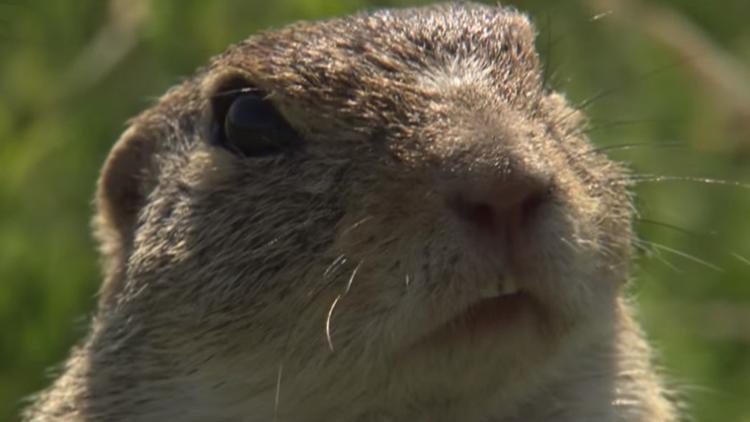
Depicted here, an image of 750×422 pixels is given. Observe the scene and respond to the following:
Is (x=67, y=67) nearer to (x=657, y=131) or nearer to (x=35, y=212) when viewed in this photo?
(x=35, y=212)

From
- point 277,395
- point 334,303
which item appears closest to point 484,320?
point 334,303

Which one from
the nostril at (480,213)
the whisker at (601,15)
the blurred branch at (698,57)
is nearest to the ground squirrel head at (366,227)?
the nostril at (480,213)

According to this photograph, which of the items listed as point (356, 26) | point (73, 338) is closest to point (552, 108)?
point (356, 26)

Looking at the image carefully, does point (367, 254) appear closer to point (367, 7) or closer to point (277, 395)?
point (277, 395)

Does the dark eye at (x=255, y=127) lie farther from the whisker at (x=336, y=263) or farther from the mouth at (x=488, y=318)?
the mouth at (x=488, y=318)

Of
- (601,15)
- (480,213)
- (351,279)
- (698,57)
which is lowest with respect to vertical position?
(351,279)

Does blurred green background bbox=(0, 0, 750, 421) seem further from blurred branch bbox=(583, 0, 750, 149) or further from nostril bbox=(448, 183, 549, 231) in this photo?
nostril bbox=(448, 183, 549, 231)
